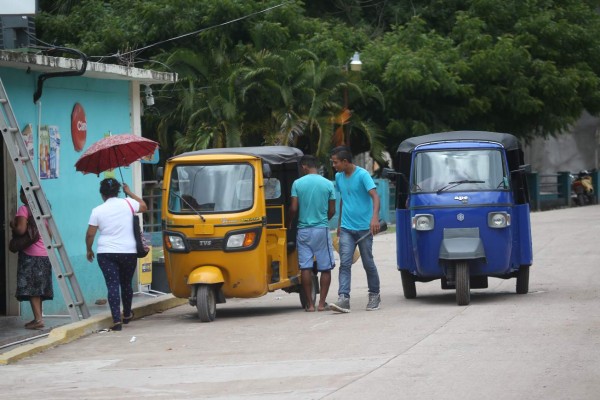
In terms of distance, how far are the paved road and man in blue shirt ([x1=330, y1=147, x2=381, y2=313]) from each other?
448 millimetres

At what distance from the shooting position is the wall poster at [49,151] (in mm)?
15094

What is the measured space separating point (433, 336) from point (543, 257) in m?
11.1


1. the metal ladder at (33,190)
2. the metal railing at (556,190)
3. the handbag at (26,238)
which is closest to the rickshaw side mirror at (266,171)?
the metal ladder at (33,190)

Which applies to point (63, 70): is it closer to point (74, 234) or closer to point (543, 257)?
point (74, 234)

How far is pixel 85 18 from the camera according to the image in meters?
34.3

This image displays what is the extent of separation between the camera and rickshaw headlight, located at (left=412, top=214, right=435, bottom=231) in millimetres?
14711

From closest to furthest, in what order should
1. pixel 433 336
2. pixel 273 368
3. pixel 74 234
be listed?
pixel 273 368, pixel 433 336, pixel 74 234

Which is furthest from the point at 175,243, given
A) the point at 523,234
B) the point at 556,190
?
the point at 556,190

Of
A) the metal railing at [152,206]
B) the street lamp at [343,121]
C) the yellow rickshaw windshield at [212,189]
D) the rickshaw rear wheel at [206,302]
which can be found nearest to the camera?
the rickshaw rear wheel at [206,302]

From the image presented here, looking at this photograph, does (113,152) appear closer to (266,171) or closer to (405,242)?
(266,171)

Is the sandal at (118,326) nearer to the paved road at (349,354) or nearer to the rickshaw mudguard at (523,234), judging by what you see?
the paved road at (349,354)

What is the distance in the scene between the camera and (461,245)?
1443 cm

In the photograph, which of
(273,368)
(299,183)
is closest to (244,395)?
(273,368)

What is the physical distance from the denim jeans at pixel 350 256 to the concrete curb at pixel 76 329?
2.84 metres
